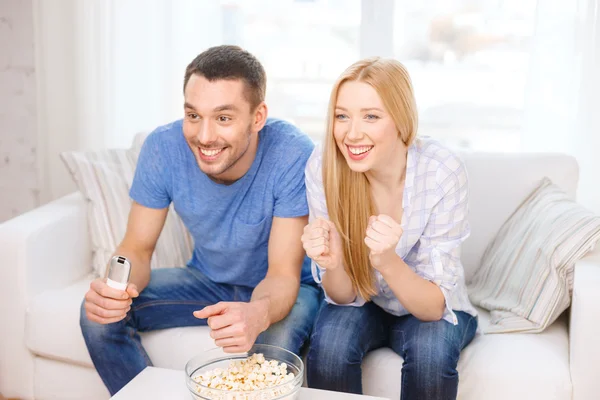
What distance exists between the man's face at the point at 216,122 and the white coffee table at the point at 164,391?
57cm

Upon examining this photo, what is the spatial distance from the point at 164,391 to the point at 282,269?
51 centimetres

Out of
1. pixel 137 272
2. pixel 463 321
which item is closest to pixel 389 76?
pixel 463 321

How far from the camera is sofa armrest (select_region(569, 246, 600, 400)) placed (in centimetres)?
171

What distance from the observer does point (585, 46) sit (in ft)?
8.41

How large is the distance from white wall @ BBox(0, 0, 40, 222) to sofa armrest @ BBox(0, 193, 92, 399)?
1.11 metres

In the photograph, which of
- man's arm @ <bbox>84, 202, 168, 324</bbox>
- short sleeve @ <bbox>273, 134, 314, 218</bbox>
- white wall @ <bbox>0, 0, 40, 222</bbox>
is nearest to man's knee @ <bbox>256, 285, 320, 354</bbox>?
short sleeve @ <bbox>273, 134, 314, 218</bbox>

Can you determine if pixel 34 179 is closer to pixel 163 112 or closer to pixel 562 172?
pixel 163 112

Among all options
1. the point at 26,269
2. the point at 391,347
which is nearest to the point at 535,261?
the point at 391,347

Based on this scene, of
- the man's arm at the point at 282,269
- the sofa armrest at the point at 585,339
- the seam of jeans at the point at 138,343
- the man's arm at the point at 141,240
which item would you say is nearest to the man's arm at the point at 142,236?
the man's arm at the point at 141,240

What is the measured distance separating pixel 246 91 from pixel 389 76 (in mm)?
390

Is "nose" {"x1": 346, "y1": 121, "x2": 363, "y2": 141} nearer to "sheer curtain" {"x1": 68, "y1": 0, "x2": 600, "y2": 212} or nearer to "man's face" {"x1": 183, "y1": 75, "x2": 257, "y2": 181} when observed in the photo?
"man's face" {"x1": 183, "y1": 75, "x2": 257, "y2": 181}

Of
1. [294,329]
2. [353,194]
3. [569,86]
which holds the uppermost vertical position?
[569,86]

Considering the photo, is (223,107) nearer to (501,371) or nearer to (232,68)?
(232,68)

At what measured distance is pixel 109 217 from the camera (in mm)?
2305
